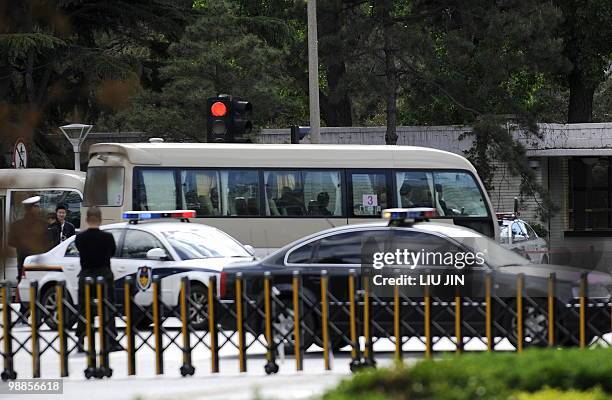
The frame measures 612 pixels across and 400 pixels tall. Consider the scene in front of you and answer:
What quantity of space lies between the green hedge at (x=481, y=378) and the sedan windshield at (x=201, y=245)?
10.3 m

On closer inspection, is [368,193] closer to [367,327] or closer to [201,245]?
[201,245]

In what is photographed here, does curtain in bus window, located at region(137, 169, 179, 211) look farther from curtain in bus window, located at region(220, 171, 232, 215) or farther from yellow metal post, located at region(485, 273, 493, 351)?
yellow metal post, located at region(485, 273, 493, 351)

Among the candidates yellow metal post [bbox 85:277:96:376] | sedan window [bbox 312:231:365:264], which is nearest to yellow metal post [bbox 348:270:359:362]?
sedan window [bbox 312:231:365:264]

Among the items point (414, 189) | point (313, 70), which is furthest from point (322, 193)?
point (313, 70)

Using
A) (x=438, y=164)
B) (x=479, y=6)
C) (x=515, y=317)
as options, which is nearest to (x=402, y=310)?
(x=515, y=317)

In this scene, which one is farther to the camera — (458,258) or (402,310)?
(458,258)

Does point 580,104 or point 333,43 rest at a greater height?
point 333,43

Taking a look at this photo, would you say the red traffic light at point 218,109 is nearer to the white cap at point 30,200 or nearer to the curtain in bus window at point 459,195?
the curtain in bus window at point 459,195

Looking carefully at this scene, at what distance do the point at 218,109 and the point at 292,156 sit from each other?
5.87 meters

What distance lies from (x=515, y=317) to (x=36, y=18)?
9.01m

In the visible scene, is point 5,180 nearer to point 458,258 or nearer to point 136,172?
point 458,258

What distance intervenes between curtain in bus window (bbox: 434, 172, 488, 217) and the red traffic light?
21.6ft

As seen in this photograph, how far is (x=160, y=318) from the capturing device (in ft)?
42.6

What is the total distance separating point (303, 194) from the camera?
26.3 metres
